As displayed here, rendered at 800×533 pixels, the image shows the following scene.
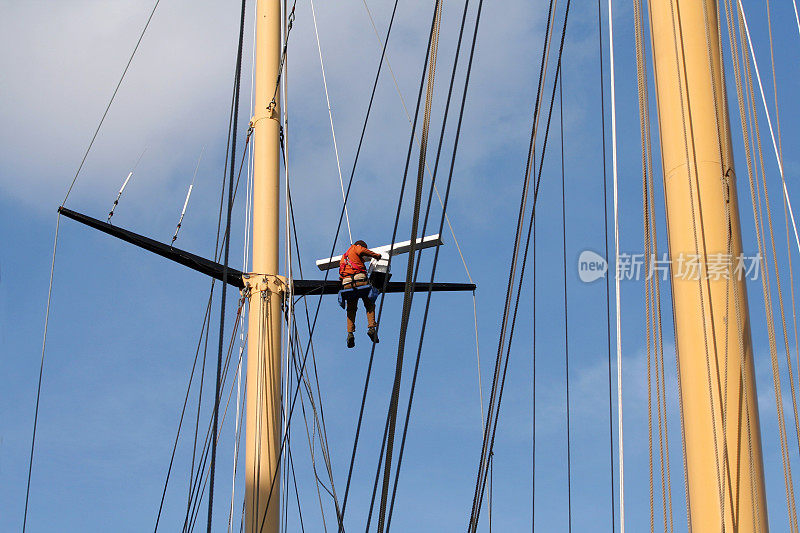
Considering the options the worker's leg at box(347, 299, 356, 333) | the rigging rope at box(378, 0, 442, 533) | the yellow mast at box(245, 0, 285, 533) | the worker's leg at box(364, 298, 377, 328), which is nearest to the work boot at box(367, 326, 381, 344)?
the worker's leg at box(364, 298, 377, 328)

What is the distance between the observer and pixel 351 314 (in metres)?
11.1

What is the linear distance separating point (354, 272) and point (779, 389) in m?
5.52

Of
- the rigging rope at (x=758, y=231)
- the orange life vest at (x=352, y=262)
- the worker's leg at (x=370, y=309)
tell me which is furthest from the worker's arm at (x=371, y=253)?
the rigging rope at (x=758, y=231)

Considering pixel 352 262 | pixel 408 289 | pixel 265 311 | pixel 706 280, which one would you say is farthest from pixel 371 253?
pixel 706 280

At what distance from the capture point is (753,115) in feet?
24.5

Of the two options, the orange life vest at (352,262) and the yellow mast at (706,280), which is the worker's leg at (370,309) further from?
the yellow mast at (706,280)

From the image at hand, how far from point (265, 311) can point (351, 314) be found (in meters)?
1.25

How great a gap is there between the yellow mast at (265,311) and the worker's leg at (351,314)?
1.13m

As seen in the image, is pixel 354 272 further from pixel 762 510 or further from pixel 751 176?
pixel 762 510

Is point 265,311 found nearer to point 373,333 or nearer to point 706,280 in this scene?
point 373,333

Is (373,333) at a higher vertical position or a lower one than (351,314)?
lower

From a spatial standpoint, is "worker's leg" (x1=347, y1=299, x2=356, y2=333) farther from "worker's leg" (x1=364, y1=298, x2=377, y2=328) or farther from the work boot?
the work boot

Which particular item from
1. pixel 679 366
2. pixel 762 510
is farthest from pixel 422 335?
pixel 762 510

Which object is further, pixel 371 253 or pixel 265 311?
pixel 265 311
